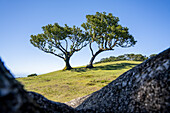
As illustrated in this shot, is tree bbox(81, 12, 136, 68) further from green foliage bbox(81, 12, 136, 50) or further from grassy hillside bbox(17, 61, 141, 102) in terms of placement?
grassy hillside bbox(17, 61, 141, 102)

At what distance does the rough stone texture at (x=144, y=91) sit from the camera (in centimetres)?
217

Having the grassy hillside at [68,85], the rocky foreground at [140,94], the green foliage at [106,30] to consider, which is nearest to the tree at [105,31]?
the green foliage at [106,30]

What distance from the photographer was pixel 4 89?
935mm

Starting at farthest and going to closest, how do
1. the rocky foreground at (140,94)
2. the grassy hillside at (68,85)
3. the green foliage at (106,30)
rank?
the green foliage at (106,30) < the grassy hillside at (68,85) < the rocky foreground at (140,94)

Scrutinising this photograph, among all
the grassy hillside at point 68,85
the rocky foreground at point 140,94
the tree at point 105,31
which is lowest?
the grassy hillside at point 68,85

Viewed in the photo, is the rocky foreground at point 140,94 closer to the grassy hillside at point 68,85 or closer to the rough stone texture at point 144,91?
the rough stone texture at point 144,91

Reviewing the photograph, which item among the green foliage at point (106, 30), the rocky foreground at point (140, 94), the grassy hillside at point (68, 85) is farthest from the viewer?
the green foliage at point (106, 30)

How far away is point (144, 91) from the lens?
2.46m

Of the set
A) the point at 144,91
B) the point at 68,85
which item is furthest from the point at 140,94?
the point at 68,85

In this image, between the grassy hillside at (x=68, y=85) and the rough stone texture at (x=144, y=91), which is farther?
the grassy hillside at (x=68, y=85)

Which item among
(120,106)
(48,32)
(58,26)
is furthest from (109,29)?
(120,106)

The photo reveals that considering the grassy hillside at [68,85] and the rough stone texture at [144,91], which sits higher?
the rough stone texture at [144,91]

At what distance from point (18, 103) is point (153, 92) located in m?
2.18

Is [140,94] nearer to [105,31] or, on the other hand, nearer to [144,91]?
[144,91]
